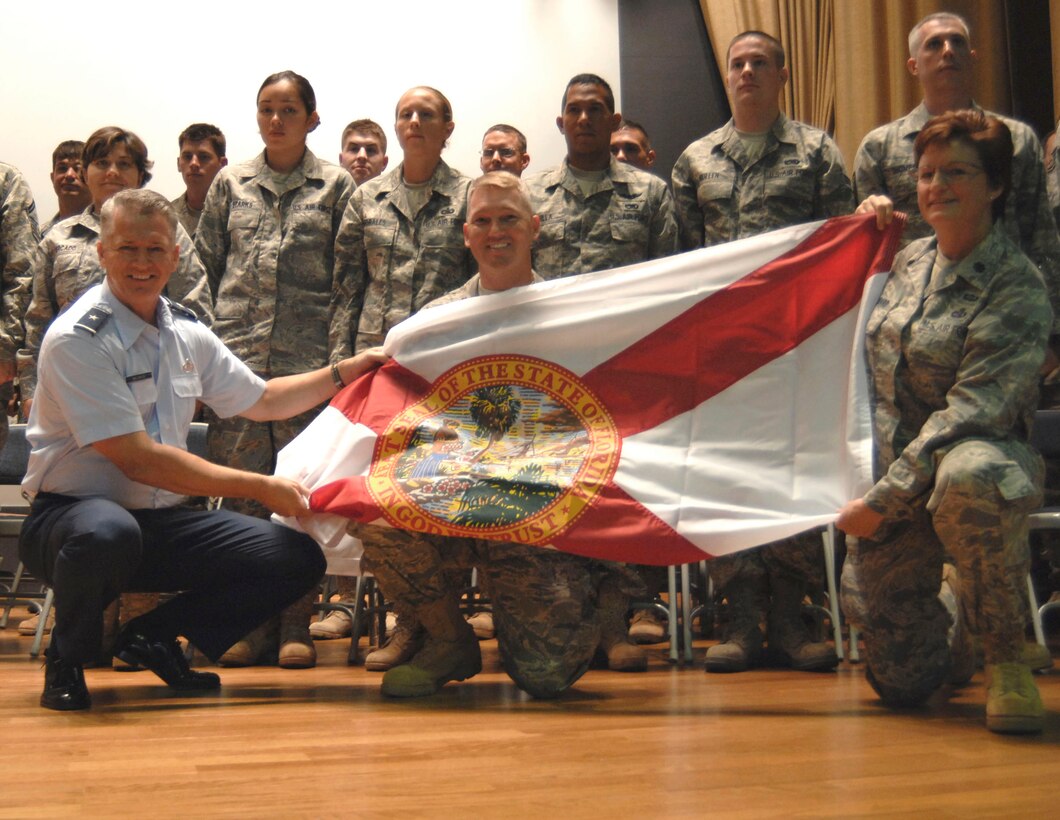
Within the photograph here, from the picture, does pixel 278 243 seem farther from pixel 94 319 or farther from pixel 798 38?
pixel 798 38

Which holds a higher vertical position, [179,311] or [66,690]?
[179,311]

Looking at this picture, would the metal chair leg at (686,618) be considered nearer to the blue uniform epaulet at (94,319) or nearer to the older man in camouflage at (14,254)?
the blue uniform epaulet at (94,319)

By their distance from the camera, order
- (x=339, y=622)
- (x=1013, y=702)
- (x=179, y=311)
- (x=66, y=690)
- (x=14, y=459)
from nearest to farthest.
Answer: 1. (x=1013, y=702)
2. (x=66, y=690)
3. (x=179, y=311)
4. (x=14, y=459)
5. (x=339, y=622)

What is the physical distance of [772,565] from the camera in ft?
12.7

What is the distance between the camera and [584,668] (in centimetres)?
319

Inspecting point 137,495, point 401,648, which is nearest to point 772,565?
point 401,648

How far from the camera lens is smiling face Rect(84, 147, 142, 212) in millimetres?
4574

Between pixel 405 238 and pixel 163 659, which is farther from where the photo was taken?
pixel 405 238

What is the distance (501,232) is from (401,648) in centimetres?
123

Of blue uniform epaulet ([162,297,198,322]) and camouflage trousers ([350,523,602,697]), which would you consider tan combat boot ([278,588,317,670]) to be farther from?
blue uniform epaulet ([162,297,198,322])

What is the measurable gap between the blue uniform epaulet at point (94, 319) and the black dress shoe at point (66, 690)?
0.77 meters

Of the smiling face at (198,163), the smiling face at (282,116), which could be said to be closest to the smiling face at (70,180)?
the smiling face at (198,163)

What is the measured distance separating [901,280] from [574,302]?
839mm

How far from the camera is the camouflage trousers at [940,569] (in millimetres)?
2738
